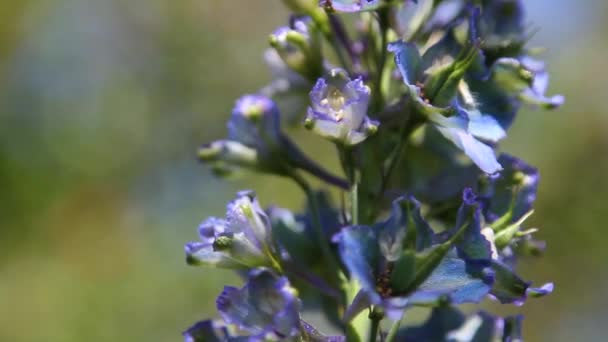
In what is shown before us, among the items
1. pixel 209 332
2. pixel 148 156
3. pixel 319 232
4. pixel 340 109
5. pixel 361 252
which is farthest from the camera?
pixel 148 156

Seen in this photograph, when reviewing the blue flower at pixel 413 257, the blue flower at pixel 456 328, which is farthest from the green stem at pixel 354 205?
the blue flower at pixel 456 328

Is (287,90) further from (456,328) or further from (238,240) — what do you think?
(456,328)

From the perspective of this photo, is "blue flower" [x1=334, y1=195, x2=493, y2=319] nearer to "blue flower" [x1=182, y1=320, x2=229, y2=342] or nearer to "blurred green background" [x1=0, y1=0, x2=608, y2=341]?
"blue flower" [x1=182, y1=320, x2=229, y2=342]

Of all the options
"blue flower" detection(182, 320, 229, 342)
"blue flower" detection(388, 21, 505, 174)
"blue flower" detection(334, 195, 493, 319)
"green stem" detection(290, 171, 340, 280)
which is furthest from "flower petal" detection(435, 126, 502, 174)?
"blue flower" detection(182, 320, 229, 342)

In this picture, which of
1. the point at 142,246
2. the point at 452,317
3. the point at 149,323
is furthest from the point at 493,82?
the point at 142,246

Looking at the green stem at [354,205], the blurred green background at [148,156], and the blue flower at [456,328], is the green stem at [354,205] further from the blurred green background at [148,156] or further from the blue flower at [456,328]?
the blurred green background at [148,156]

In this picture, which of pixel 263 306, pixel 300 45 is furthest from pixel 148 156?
pixel 263 306
